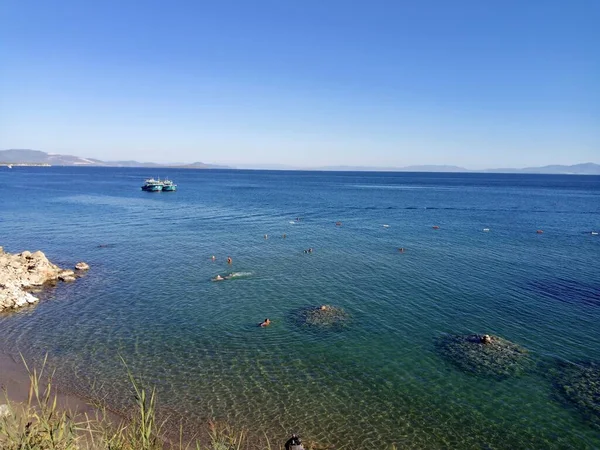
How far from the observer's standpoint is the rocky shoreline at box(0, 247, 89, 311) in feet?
87.8

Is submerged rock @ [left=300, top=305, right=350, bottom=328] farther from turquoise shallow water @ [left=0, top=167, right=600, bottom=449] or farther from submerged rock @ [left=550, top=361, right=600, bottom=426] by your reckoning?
submerged rock @ [left=550, top=361, right=600, bottom=426]

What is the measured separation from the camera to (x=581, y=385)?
1814 centimetres

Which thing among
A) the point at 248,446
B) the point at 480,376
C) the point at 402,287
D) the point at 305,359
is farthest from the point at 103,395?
the point at 402,287

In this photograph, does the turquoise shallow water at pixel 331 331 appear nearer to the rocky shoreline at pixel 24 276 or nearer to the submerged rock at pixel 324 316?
the submerged rock at pixel 324 316

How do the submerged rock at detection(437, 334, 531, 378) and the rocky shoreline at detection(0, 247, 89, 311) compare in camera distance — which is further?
the rocky shoreline at detection(0, 247, 89, 311)

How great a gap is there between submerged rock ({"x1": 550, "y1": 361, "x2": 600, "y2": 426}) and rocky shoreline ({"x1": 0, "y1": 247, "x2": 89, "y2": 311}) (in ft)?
108

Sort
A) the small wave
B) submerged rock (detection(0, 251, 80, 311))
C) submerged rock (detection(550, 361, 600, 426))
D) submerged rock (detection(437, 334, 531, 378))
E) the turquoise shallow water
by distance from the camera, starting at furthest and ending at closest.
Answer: the small wave < submerged rock (detection(0, 251, 80, 311)) < submerged rock (detection(437, 334, 531, 378)) < submerged rock (detection(550, 361, 600, 426)) < the turquoise shallow water

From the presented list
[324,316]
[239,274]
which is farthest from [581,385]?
[239,274]

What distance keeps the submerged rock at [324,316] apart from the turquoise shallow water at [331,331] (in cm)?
89

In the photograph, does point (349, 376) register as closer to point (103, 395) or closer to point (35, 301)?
point (103, 395)

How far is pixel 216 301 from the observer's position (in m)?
28.3

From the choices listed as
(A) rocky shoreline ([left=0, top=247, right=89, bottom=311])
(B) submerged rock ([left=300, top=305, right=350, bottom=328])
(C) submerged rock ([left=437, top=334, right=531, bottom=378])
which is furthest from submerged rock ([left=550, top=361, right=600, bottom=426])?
(A) rocky shoreline ([left=0, top=247, right=89, bottom=311])

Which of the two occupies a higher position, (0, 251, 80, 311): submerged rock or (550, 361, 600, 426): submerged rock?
(0, 251, 80, 311): submerged rock

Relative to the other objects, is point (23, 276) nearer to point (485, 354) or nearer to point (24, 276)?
point (24, 276)
